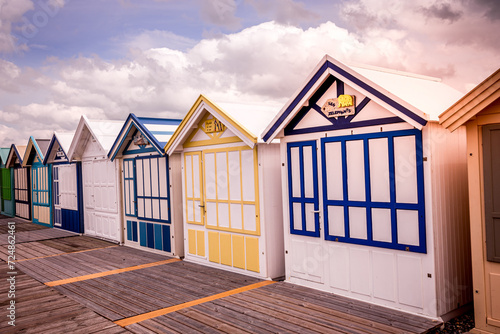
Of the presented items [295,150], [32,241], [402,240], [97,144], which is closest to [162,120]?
[97,144]

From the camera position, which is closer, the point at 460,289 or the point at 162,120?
the point at 460,289

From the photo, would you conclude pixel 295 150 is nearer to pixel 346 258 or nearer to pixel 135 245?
pixel 346 258

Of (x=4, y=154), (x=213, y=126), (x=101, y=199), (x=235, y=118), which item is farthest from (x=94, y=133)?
(x=4, y=154)

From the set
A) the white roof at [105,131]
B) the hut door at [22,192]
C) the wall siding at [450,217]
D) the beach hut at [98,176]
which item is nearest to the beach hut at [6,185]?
the hut door at [22,192]

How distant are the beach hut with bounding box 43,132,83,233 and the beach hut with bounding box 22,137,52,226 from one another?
527mm

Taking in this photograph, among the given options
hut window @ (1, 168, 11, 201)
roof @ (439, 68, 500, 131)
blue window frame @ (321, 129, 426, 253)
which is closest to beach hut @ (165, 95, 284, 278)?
blue window frame @ (321, 129, 426, 253)

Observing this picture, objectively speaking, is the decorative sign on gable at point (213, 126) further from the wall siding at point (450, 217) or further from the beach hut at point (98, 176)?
the beach hut at point (98, 176)

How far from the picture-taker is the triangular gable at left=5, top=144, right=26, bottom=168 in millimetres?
19288

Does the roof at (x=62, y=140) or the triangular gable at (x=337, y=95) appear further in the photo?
the roof at (x=62, y=140)

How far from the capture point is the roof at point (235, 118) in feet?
25.9

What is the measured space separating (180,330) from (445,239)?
3.61 meters

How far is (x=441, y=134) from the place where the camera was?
5730mm

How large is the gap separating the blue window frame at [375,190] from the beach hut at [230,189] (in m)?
1.35

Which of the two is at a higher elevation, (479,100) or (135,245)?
(479,100)
